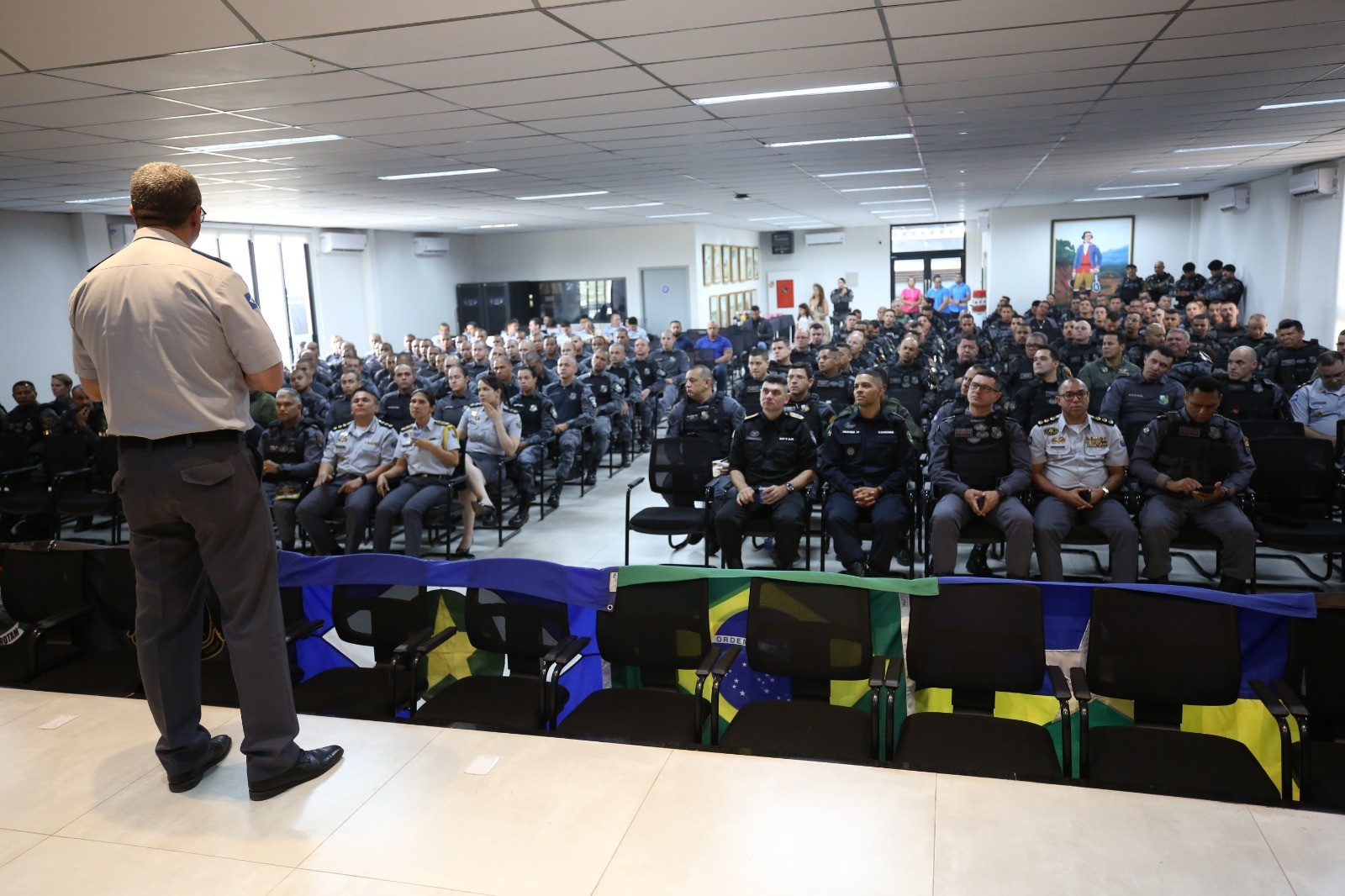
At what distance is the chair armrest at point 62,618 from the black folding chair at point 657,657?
6.59 ft

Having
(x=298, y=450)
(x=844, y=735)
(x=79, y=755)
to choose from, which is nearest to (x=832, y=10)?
(x=844, y=735)

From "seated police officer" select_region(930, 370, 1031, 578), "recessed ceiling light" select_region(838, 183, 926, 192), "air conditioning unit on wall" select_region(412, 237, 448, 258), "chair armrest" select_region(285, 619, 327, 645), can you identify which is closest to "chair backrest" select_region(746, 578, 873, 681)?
"chair armrest" select_region(285, 619, 327, 645)

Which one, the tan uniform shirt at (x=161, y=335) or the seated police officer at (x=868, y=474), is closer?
the tan uniform shirt at (x=161, y=335)

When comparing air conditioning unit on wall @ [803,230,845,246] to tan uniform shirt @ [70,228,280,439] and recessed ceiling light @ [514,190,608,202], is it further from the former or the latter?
tan uniform shirt @ [70,228,280,439]

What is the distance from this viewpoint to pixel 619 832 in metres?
2.26

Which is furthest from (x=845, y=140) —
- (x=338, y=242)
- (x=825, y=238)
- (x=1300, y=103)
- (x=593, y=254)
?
(x=825, y=238)

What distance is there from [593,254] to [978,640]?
54.3 ft

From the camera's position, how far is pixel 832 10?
364 cm

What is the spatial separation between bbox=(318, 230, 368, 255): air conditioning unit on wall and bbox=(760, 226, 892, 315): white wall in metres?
12.2

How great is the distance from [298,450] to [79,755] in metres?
4.03

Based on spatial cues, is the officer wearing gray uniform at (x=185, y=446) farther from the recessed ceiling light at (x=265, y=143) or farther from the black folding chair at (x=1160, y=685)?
the recessed ceiling light at (x=265, y=143)

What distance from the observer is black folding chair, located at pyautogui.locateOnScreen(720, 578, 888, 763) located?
269 cm

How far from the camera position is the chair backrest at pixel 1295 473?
5086 mm

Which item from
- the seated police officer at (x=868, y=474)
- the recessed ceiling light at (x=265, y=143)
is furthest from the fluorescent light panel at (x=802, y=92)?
the recessed ceiling light at (x=265, y=143)
